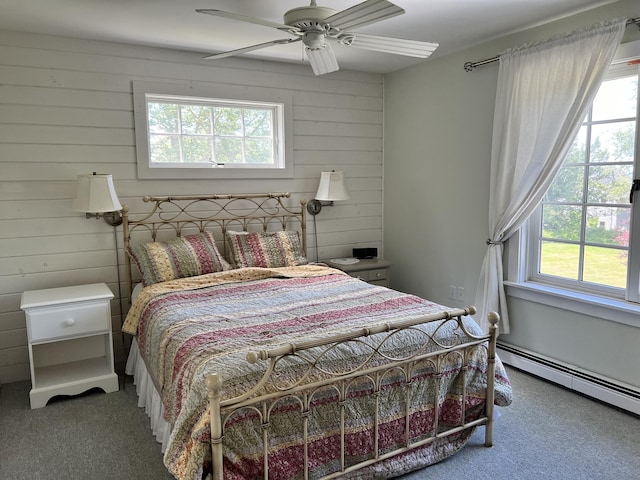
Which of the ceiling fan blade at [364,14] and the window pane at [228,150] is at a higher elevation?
the ceiling fan blade at [364,14]

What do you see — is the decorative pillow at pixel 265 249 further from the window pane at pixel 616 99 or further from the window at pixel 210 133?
the window pane at pixel 616 99

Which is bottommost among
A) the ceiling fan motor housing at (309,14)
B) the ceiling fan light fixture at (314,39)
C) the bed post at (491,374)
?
the bed post at (491,374)

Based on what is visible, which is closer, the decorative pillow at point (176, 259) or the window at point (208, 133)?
the decorative pillow at point (176, 259)

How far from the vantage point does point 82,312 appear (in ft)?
9.74

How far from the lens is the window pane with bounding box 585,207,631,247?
2.80 m

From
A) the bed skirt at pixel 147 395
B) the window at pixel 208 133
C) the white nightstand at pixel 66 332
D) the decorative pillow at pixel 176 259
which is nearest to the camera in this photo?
the bed skirt at pixel 147 395

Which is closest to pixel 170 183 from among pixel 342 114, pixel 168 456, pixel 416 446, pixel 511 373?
A: pixel 342 114

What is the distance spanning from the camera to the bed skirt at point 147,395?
2393mm

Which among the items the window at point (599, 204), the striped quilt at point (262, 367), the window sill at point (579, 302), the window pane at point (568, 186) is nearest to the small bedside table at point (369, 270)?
the striped quilt at point (262, 367)

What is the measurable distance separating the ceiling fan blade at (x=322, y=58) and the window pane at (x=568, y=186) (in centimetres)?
167

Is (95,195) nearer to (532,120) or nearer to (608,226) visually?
(532,120)

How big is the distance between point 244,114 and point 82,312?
6.52ft

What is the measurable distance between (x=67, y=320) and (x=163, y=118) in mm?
1647

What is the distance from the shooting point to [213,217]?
12.5ft
